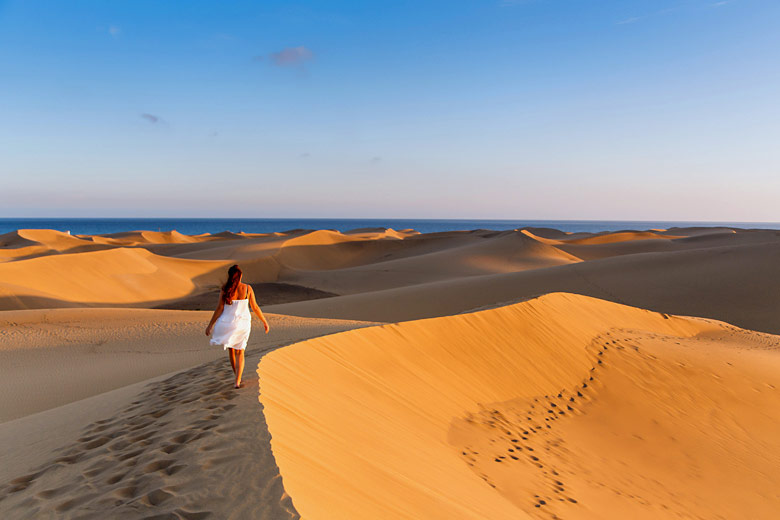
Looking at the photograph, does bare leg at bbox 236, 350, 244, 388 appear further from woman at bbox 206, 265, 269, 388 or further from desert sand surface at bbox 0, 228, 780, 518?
desert sand surface at bbox 0, 228, 780, 518

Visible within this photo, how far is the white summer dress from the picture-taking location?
4.43 m

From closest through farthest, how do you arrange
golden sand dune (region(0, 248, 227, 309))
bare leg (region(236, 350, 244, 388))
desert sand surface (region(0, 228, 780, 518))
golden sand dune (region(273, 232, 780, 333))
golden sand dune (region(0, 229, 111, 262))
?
desert sand surface (region(0, 228, 780, 518)), bare leg (region(236, 350, 244, 388)), golden sand dune (region(273, 232, 780, 333)), golden sand dune (region(0, 248, 227, 309)), golden sand dune (region(0, 229, 111, 262))

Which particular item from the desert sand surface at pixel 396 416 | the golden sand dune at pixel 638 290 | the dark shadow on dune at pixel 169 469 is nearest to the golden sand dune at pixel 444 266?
the golden sand dune at pixel 638 290

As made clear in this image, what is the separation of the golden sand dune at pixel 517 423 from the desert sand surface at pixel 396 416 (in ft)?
0.09

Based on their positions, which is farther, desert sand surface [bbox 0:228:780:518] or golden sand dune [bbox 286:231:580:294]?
golden sand dune [bbox 286:231:580:294]

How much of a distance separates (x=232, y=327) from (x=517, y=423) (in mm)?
3733

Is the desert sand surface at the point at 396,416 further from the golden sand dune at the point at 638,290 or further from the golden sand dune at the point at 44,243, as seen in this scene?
the golden sand dune at the point at 44,243

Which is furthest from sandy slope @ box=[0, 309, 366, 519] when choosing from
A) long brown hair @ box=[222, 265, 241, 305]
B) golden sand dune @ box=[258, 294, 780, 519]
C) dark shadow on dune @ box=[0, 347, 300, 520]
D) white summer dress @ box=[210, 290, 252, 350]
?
long brown hair @ box=[222, 265, 241, 305]

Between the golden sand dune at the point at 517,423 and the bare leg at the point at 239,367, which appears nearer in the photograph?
the golden sand dune at the point at 517,423

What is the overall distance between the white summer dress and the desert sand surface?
43cm

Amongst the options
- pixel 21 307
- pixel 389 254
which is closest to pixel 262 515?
pixel 21 307

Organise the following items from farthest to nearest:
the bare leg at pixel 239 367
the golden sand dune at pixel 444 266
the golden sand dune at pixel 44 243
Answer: the golden sand dune at pixel 44 243, the golden sand dune at pixel 444 266, the bare leg at pixel 239 367

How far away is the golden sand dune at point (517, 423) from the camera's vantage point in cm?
350

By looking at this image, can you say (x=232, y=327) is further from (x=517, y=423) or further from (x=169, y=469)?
(x=517, y=423)
